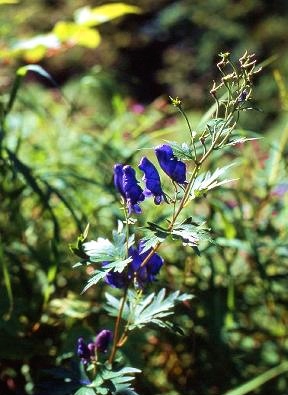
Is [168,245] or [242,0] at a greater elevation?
[242,0]

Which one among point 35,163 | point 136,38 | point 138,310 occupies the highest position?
point 136,38

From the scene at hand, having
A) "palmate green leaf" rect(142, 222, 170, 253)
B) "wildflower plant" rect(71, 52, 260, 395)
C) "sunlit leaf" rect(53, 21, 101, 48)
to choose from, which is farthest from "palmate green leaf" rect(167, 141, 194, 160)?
"sunlit leaf" rect(53, 21, 101, 48)

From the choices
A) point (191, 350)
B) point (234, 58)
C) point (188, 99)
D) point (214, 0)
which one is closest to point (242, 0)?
point (214, 0)

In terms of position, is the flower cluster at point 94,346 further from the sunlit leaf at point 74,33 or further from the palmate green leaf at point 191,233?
the sunlit leaf at point 74,33

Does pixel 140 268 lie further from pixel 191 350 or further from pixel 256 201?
pixel 256 201

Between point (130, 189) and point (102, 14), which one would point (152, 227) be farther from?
point (102, 14)

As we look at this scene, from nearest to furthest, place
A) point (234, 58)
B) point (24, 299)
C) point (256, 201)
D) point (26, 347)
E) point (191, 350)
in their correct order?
point (26, 347) → point (24, 299) → point (191, 350) → point (256, 201) → point (234, 58)
